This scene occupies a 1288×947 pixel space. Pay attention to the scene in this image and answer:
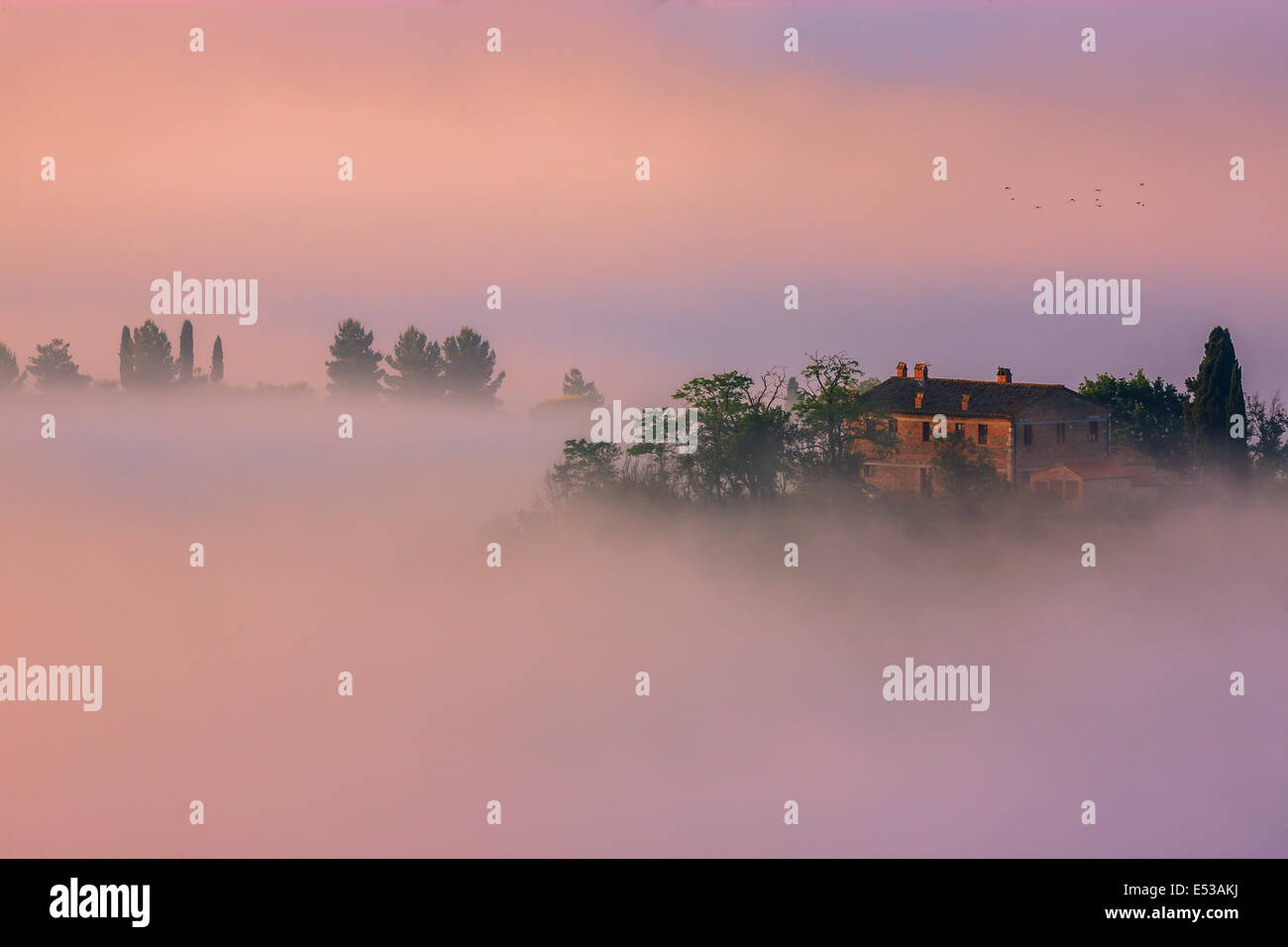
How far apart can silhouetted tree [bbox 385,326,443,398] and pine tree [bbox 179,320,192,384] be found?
76.3 feet

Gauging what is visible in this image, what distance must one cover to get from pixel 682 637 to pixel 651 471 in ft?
100

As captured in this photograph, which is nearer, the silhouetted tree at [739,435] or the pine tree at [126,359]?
the silhouetted tree at [739,435]

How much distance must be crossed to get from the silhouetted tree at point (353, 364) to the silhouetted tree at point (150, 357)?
855 inches

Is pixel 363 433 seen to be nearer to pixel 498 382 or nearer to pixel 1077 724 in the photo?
pixel 498 382

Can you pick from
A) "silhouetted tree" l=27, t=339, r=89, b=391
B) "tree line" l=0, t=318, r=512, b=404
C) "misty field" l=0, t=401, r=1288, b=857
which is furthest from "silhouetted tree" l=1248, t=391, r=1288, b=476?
"silhouetted tree" l=27, t=339, r=89, b=391

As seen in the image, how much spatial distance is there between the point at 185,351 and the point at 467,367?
106 ft

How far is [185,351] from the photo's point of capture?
140750 mm

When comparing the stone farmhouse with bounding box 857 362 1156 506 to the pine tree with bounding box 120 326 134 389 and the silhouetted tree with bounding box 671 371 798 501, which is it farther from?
the pine tree with bounding box 120 326 134 389

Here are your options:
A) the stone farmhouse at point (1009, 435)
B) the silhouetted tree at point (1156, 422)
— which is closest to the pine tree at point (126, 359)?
the stone farmhouse at point (1009, 435)

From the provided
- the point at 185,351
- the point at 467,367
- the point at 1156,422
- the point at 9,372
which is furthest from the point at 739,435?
the point at 9,372

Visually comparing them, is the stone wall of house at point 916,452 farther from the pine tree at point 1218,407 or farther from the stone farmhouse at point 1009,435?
the pine tree at point 1218,407

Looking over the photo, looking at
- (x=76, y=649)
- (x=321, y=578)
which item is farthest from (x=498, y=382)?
(x=76, y=649)

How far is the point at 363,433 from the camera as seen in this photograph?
120m

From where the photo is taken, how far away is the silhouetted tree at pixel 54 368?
157 metres
